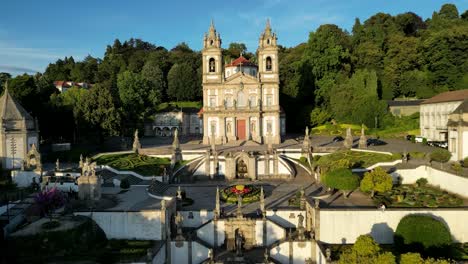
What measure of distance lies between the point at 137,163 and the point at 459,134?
2726 cm

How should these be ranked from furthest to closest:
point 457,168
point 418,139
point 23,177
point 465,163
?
point 418,139 < point 23,177 < point 465,163 < point 457,168

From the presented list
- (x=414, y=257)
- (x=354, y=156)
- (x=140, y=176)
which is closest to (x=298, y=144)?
(x=354, y=156)

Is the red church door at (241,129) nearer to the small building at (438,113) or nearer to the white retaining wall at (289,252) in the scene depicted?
the small building at (438,113)

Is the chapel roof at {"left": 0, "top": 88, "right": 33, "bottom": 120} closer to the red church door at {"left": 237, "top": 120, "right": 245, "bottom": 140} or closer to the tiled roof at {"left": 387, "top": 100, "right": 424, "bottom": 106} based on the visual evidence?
the red church door at {"left": 237, "top": 120, "right": 245, "bottom": 140}

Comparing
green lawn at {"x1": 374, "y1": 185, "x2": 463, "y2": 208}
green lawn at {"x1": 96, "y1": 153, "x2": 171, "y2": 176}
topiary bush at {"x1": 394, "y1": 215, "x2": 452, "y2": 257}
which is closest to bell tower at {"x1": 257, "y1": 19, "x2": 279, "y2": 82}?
green lawn at {"x1": 96, "y1": 153, "x2": 171, "y2": 176}

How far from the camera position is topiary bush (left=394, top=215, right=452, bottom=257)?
21328 millimetres

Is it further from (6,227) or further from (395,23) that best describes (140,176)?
(395,23)

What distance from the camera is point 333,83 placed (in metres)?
62.6

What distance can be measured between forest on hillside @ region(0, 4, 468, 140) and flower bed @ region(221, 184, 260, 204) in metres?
18.8

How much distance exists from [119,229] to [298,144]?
87.4ft

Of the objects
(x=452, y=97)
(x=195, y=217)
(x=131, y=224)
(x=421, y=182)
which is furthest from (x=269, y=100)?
Result: (x=131, y=224)

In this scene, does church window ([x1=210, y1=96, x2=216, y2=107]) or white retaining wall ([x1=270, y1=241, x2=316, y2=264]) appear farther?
church window ([x1=210, y1=96, x2=216, y2=107])

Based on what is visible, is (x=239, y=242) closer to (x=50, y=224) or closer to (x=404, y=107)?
(x=50, y=224)

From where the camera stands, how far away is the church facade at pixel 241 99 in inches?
1944
